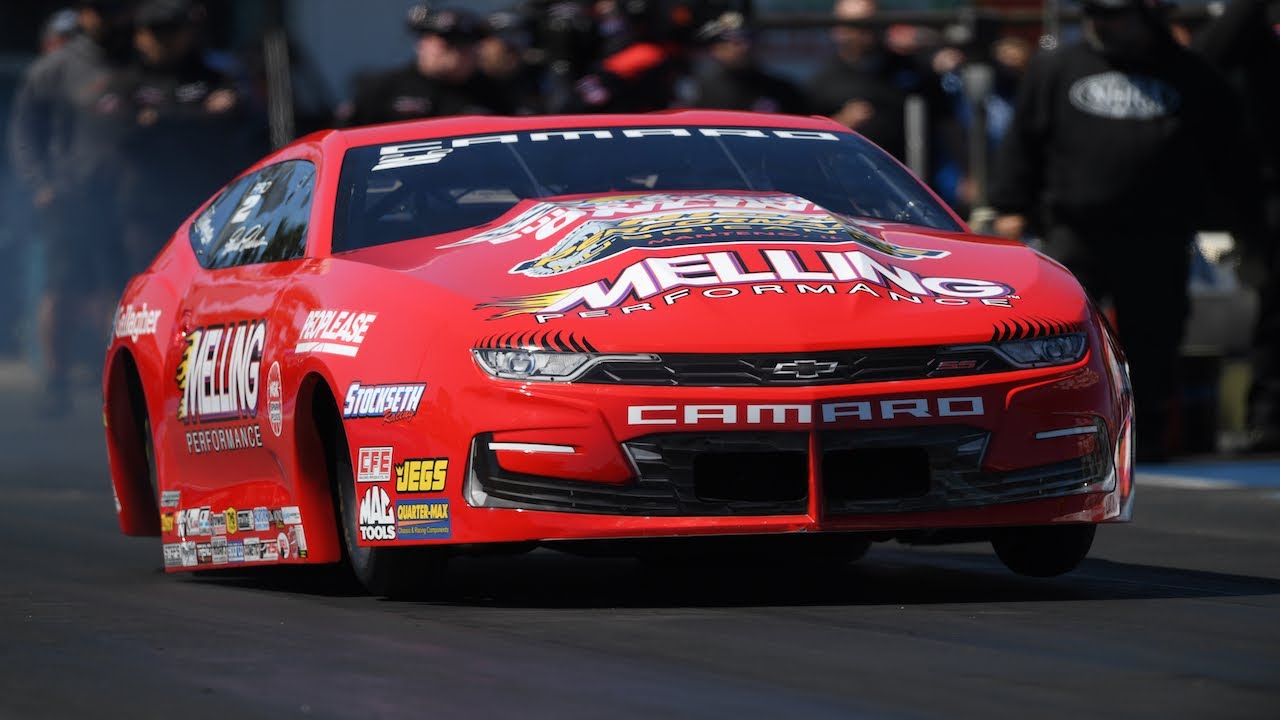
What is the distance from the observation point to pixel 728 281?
660 centimetres

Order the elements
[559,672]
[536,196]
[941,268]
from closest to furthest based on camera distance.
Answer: [559,672] < [941,268] < [536,196]

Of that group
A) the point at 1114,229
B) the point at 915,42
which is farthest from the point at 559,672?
the point at 915,42

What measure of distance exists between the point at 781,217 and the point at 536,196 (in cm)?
83

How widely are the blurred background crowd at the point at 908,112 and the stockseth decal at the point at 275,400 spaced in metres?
5.17

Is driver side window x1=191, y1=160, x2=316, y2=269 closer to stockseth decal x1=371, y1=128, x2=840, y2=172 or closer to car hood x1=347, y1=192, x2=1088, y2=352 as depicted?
stockseth decal x1=371, y1=128, x2=840, y2=172

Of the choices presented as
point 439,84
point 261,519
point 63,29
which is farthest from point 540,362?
point 63,29

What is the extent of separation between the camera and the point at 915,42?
15.9 m

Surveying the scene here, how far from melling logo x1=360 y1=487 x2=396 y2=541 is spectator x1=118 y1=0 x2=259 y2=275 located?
9.61 meters

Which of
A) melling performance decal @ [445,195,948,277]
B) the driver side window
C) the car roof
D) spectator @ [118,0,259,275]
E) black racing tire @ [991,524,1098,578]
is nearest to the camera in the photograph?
melling performance decal @ [445,195,948,277]

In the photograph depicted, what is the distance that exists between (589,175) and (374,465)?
4.45 feet

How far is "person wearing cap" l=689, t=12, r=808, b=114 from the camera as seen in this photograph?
14.6 meters

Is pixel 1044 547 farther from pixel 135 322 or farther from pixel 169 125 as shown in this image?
pixel 169 125

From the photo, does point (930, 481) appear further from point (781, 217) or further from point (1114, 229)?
point (1114, 229)

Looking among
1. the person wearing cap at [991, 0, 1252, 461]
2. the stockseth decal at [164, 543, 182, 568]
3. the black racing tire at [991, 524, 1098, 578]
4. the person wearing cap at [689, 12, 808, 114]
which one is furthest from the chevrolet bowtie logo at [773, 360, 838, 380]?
the person wearing cap at [689, 12, 808, 114]
